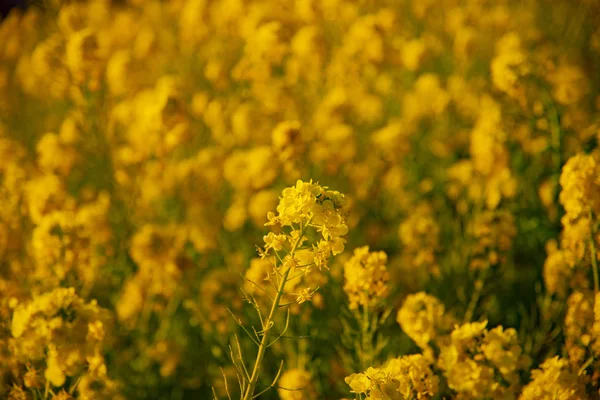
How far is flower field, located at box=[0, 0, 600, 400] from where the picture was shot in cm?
165

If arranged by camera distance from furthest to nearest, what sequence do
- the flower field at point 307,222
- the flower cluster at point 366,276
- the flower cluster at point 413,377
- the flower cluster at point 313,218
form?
the flower cluster at point 366,276 < the flower field at point 307,222 < the flower cluster at point 413,377 < the flower cluster at point 313,218

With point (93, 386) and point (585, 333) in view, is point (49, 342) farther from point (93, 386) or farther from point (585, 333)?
point (585, 333)

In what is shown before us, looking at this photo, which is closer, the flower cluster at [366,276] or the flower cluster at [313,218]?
the flower cluster at [313,218]

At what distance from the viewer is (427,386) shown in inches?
61.6

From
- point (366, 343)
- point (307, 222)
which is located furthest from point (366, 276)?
point (307, 222)

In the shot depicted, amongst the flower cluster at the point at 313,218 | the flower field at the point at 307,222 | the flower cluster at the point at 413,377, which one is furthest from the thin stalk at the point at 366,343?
the flower cluster at the point at 313,218

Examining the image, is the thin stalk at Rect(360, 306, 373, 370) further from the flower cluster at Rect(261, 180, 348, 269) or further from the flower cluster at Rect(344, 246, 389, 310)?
the flower cluster at Rect(261, 180, 348, 269)

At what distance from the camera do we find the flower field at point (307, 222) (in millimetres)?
1646

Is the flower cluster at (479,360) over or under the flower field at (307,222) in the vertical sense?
under

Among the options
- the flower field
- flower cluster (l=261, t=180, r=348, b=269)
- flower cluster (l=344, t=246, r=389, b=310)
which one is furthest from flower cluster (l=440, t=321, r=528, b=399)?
flower cluster (l=261, t=180, r=348, b=269)

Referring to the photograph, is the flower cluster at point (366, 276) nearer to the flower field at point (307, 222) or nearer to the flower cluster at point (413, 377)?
the flower field at point (307, 222)

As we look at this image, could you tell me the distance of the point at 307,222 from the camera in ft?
4.37

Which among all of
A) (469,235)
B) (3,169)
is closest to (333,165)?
(469,235)

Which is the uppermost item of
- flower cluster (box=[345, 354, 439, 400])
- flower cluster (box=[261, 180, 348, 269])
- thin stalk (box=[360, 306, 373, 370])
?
flower cluster (box=[261, 180, 348, 269])
